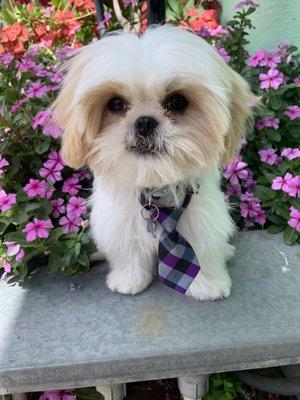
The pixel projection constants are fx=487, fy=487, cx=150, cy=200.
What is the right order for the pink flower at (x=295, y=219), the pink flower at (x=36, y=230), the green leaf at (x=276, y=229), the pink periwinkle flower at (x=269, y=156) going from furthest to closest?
the pink periwinkle flower at (x=269, y=156) < the green leaf at (x=276, y=229) < the pink flower at (x=295, y=219) < the pink flower at (x=36, y=230)

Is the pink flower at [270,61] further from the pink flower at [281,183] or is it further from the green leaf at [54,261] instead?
the green leaf at [54,261]

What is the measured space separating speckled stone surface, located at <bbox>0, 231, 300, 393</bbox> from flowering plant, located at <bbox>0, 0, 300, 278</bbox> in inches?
4.6

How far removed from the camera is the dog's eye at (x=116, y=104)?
3.93 feet

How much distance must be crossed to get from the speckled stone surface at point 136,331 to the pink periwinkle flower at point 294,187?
28 centimetres

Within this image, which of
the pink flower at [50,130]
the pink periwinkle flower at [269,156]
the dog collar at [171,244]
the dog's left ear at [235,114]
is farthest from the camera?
the pink periwinkle flower at [269,156]

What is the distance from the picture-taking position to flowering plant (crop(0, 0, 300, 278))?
1.58 meters

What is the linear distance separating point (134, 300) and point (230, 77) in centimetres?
75

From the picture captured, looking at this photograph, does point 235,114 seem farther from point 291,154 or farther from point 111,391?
point 111,391

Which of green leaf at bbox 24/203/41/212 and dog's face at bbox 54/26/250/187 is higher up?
dog's face at bbox 54/26/250/187

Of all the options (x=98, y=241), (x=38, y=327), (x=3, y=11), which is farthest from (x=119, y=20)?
(x=38, y=327)

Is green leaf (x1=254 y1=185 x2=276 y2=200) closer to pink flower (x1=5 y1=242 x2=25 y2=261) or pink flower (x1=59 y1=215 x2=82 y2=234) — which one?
pink flower (x1=59 y1=215 x2=82 y2=234)

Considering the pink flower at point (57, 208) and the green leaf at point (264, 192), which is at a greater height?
the pink flower at point (57, 208)

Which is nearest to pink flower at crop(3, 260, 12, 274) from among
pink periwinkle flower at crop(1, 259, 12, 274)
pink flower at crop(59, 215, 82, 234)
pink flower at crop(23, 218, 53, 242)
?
pink periwinkle flower at crop(1, 259, 12, 274)

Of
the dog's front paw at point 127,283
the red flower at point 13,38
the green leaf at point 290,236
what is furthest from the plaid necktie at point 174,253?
the red flower at point 13,38
